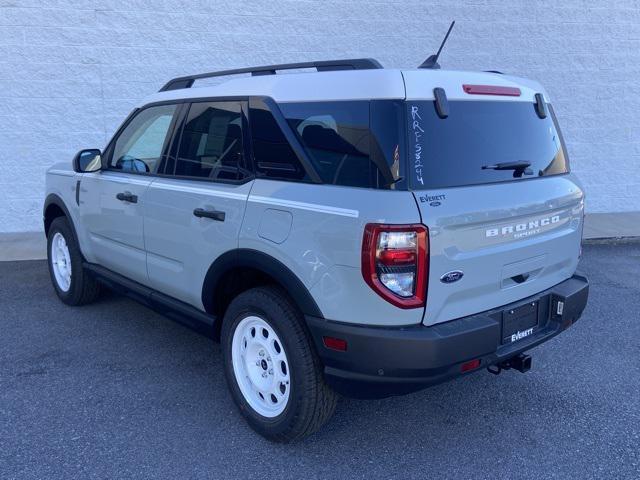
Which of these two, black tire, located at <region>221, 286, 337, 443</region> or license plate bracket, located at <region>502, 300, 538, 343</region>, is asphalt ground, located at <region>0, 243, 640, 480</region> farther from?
license plate bracket, located at <region>502, 300, 538, 343</region>

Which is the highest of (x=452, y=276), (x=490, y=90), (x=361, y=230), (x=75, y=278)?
(x=490, y=90)

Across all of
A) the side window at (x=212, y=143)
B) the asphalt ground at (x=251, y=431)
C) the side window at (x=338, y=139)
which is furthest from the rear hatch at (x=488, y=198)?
the side window at (x=212, y=143)

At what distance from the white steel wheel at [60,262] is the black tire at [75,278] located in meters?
0.04

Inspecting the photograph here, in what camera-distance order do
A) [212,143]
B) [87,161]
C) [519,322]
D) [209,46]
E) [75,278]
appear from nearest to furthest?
[519,322] → [212,143] → [87,161] → [75,278] → [209,46]

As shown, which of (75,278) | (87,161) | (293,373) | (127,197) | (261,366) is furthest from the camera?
(75,278)

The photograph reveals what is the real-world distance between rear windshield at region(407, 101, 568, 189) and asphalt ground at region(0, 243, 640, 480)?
1.47 meters

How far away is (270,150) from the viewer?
3.11 m

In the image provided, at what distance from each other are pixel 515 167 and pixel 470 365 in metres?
1.08

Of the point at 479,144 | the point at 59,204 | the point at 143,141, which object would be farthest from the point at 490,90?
the point at 59,204

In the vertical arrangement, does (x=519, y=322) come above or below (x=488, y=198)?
below

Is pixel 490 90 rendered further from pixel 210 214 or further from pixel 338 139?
pixel 210 214

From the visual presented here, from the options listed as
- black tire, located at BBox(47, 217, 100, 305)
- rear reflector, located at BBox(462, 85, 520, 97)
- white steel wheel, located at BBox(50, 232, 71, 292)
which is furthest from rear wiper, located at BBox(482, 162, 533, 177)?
white steel wheel, located at BBox(50, 232, 71, 292)

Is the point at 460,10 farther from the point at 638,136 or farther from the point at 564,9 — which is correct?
the point at 638,136

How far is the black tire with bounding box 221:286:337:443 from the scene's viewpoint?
2.89 metres
